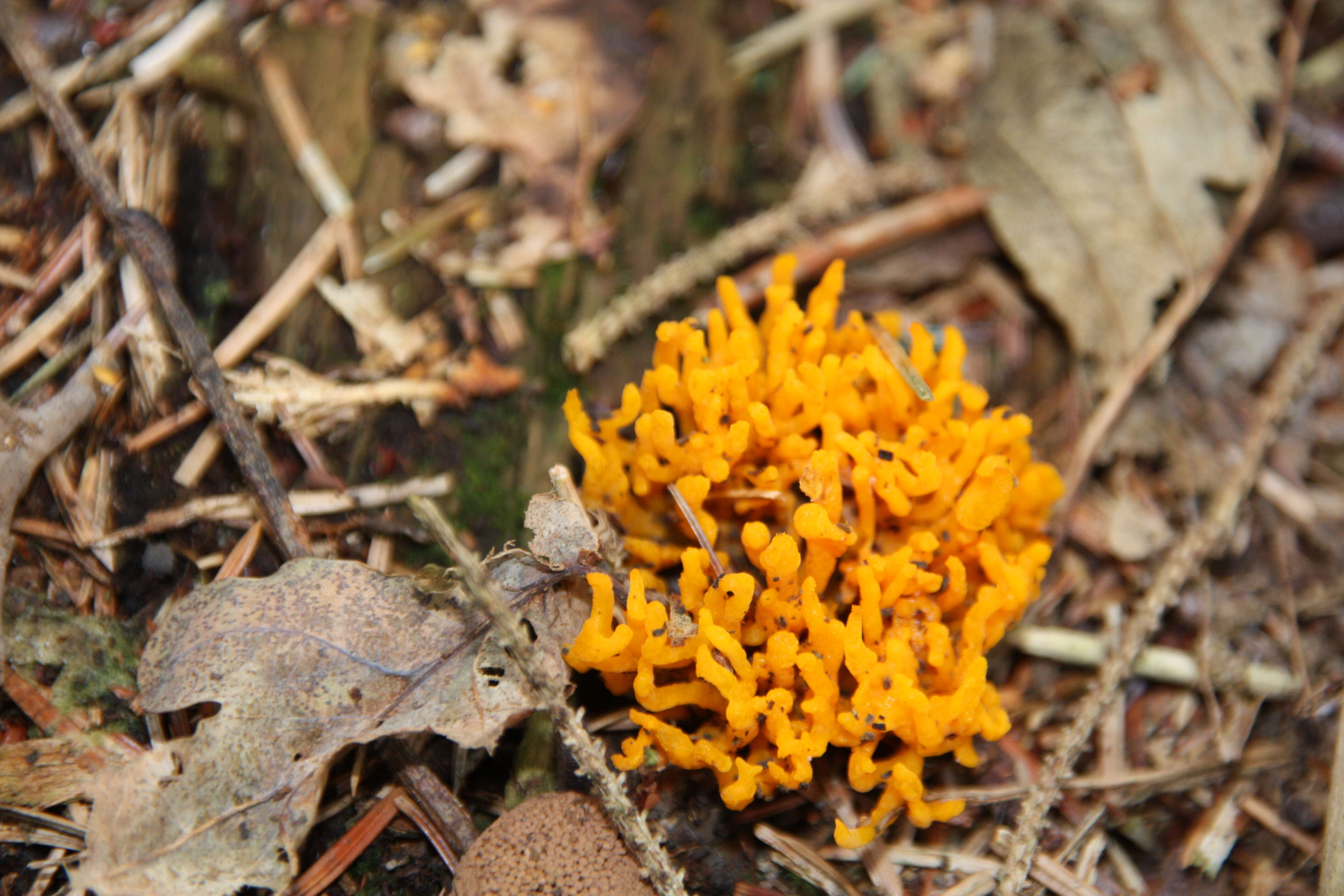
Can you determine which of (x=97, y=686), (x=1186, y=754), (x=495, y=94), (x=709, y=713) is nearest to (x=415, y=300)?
(x=495, y=94)

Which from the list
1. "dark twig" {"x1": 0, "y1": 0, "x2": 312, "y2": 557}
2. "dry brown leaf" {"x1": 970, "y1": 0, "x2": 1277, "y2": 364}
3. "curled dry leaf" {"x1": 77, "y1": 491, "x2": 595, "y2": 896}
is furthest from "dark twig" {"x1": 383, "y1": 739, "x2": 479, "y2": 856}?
"dry brown leaf" {"x1": 970, "y1": 0, "x2": 1277, "y2": 364}

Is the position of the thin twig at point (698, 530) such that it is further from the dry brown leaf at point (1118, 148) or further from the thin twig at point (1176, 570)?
the dry brown leaf at point (1118, 148)

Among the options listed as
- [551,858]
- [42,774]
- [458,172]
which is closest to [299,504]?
[42,774]

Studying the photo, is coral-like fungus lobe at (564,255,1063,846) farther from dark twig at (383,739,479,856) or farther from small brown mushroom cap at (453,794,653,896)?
dark twig at (383,739,479,856)

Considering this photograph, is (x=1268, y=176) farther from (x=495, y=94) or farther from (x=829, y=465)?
(x=495, y=94)

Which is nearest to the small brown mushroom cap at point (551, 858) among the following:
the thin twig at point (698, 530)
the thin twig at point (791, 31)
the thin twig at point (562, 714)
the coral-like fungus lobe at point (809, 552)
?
the thin twig at point (562, 714)

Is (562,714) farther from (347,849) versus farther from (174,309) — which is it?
(174,309)
